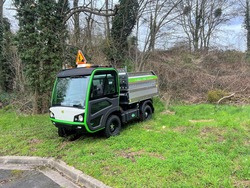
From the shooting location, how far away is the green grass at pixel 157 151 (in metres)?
3.08

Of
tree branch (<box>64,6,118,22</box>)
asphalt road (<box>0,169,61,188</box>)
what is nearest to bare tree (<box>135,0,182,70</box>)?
tree branch (<box>64,6,118,22</box>)

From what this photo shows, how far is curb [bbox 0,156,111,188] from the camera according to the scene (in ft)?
10.3

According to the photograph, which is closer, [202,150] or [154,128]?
[202,150]

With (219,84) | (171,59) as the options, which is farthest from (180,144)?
(171,59)

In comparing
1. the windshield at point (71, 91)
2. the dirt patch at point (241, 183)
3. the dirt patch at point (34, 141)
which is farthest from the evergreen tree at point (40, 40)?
the dirt patch at point (241, 183)

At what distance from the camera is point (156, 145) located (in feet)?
14.3

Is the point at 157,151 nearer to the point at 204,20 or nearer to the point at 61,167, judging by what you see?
the point at 61,167

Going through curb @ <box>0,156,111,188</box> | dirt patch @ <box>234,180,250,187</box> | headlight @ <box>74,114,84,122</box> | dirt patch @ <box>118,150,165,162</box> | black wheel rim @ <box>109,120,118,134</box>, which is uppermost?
headlight @ <box>74,114,84,122</box>

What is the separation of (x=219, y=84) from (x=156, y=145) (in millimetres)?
8999

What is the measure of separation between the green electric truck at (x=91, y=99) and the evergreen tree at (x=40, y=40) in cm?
378

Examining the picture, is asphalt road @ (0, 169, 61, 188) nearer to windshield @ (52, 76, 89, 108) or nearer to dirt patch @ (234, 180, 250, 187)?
windshield @ (52, 76, 89, 108)

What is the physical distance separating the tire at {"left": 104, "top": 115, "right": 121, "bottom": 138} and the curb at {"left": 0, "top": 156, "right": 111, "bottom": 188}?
1.44 meters

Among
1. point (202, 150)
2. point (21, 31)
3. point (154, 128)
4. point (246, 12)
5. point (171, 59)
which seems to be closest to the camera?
point (202, 150)

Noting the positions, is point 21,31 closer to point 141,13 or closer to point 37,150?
point 37,150
